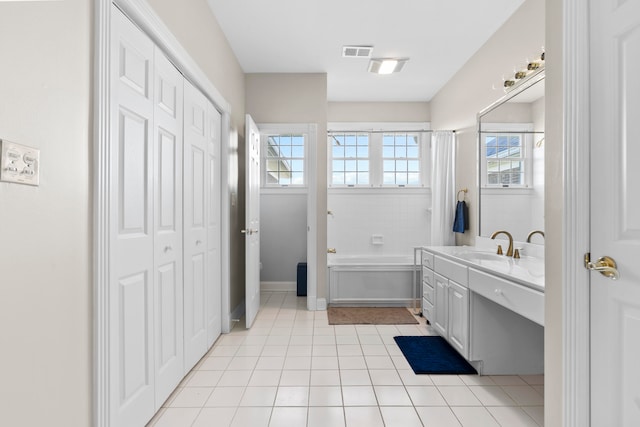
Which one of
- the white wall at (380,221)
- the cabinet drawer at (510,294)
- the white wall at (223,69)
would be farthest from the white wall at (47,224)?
the white wall at (380,221)

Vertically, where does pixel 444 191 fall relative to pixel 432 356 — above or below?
above

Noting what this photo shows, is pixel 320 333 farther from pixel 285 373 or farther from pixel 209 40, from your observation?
pixel 209 40

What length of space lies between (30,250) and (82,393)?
1.97 feet

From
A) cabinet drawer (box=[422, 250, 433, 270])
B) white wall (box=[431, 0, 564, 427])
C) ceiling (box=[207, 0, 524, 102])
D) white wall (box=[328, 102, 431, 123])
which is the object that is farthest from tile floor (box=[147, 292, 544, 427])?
white wall (box=[328, 102, 431, 123])

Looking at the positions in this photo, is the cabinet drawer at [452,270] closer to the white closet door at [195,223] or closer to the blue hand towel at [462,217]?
the blue hand towel at [462,217]

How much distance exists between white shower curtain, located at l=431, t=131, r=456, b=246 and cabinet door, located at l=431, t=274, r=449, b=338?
104 cm

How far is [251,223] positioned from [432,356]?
6.53 feet

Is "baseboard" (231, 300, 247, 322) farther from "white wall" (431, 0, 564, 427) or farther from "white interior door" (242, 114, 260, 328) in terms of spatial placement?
"white wall" (431, 0, 564, 427)

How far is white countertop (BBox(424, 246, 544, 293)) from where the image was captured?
1.87m

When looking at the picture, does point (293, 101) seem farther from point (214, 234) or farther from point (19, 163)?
point (19, 163)

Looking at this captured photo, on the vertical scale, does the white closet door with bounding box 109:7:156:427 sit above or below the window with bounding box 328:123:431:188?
below

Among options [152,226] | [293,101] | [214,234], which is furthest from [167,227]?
[293,101]

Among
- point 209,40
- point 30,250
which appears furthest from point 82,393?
point 209,40

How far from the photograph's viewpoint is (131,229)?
5.36ft
